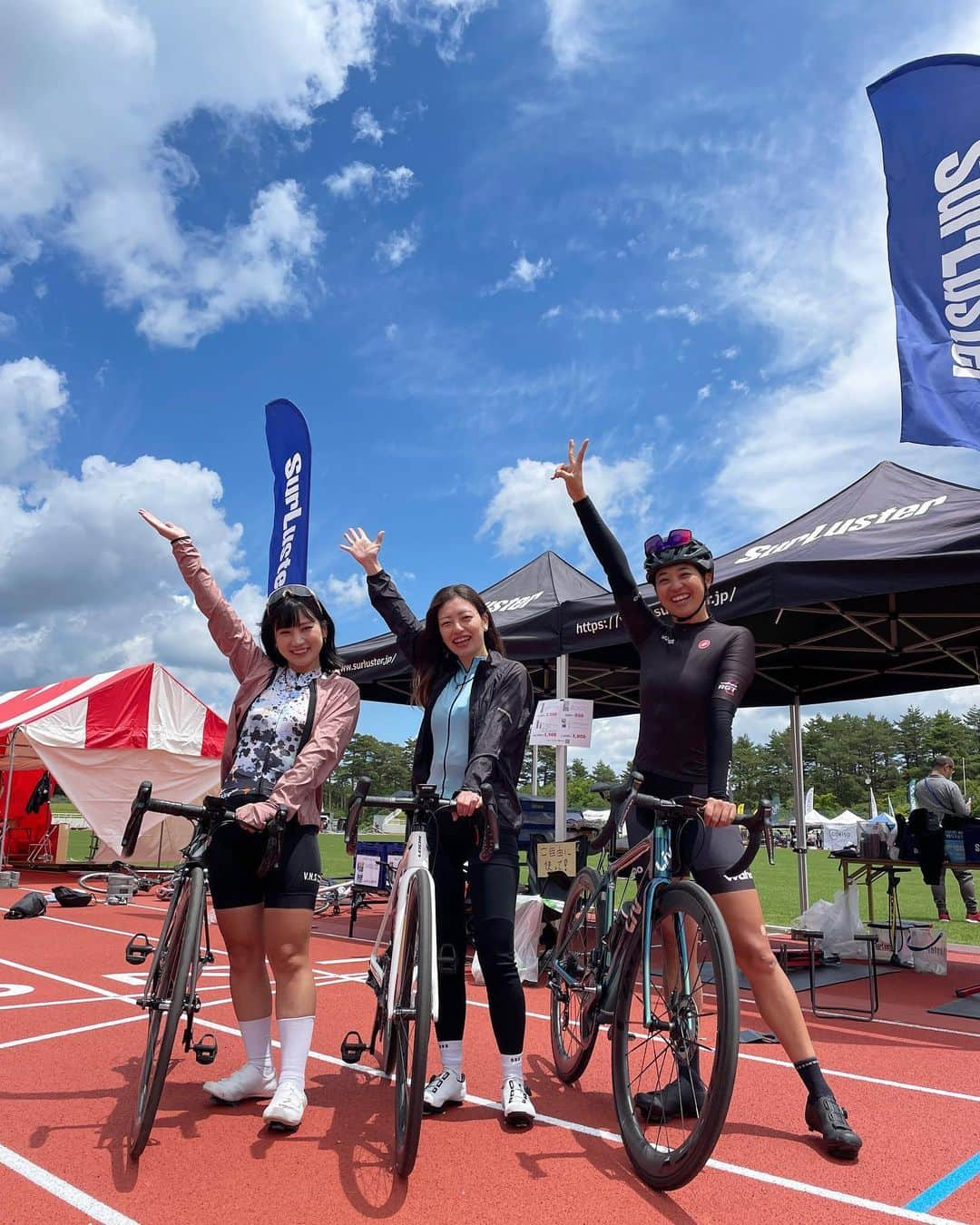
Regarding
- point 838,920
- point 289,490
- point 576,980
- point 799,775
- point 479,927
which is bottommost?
point 838,920

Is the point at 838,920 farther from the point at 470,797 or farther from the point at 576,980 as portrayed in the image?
the point at 470,797

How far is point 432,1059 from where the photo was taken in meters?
3.95

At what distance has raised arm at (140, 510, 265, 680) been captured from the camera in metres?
3.59

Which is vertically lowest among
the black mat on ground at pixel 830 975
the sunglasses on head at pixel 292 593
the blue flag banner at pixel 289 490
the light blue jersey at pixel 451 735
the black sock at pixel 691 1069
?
the black mat on ground at pixel 830 975

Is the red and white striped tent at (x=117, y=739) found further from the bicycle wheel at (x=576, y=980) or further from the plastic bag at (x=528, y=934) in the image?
the bicycle wheel at (x=576, y=980)

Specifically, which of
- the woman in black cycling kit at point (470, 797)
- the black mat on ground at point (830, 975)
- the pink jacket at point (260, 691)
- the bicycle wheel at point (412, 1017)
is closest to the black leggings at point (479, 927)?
the woman in black cycling kit at point (470, 797)

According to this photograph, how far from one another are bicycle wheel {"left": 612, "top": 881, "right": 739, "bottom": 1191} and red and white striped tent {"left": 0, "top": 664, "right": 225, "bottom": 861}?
42.0 ft

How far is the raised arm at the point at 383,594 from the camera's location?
3770 millimetres

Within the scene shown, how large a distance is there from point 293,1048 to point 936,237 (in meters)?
6.86

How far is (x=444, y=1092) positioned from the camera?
3.26 meters

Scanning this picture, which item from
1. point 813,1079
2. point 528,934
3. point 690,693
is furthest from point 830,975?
point 690,693

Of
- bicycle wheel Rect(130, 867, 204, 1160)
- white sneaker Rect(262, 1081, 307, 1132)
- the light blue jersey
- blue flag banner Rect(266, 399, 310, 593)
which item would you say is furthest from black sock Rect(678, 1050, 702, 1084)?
blue flag banner Rect(266, 399, 310, 593)

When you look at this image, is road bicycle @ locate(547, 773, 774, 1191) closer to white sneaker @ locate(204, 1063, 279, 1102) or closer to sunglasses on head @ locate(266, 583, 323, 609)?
white sneaker @ locate(204, 1063, 279, 1102)

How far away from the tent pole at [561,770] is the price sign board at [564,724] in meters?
0.09
